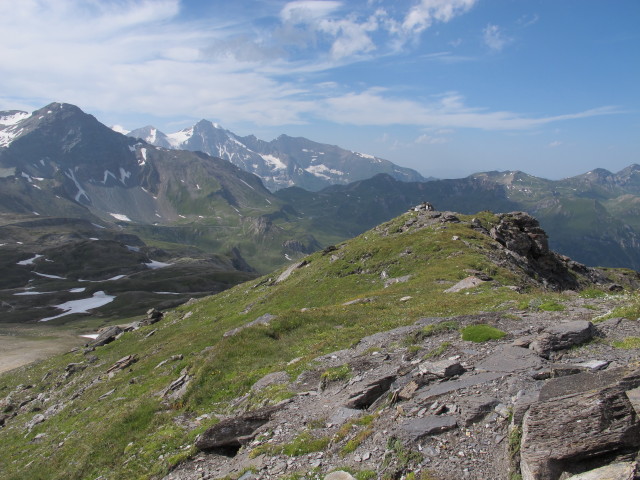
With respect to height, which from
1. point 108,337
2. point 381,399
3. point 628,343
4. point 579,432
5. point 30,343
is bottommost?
point 30,343

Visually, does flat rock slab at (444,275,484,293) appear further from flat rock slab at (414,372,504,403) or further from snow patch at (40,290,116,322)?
snow patch at (40,290,116,322)

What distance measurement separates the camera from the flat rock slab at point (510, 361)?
1489 centimetres

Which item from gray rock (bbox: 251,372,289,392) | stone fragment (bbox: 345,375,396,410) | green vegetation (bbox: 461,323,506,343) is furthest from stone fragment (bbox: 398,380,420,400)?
gray rock (bbox: 251,372,289,392)

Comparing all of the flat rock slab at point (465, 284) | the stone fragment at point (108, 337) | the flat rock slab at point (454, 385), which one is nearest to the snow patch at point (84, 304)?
the stone fragment at point (108, 337)

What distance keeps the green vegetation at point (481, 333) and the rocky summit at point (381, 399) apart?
89 millimetres

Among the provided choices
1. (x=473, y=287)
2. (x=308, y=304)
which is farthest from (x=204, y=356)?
(x=473, y=287)

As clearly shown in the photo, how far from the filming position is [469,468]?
1072 centimetres

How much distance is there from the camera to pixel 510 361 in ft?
51.1

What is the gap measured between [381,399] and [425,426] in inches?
135

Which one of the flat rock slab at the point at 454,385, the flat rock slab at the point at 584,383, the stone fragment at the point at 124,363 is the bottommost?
the stone fragment at the point at 124,363

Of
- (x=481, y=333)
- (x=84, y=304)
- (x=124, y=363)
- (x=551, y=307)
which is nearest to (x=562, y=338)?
(x=481, y=333)

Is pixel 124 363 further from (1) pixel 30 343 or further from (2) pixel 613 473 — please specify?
(1) pixel 30 343

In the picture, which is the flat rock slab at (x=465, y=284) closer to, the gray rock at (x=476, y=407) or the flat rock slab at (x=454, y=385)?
the flat rock slab at (x=454, y=385)

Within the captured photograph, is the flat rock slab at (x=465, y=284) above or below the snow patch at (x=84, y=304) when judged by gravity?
above
